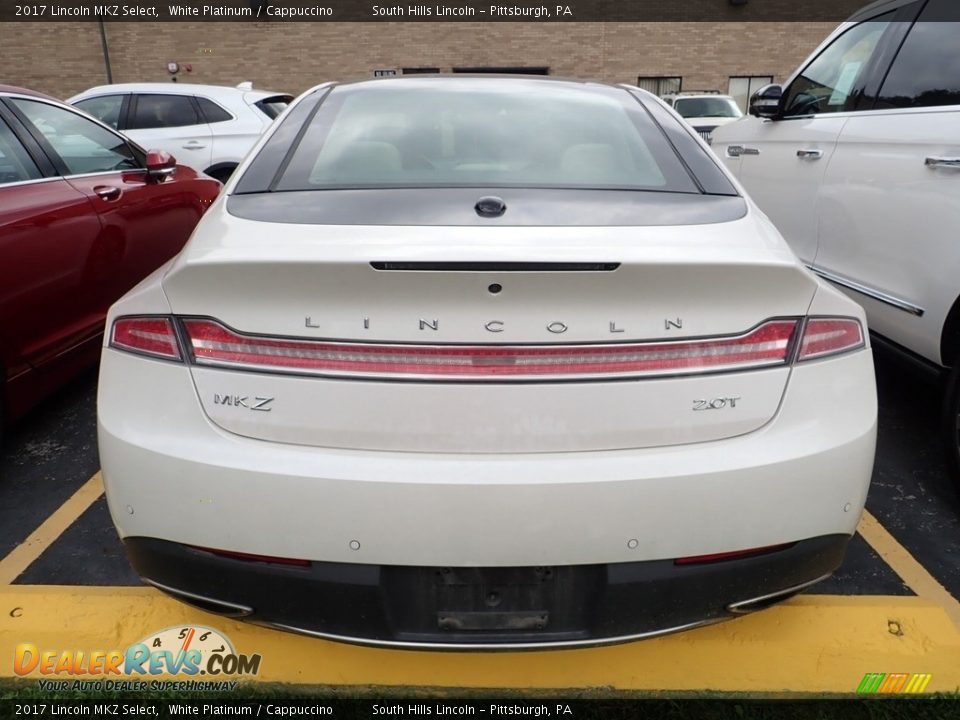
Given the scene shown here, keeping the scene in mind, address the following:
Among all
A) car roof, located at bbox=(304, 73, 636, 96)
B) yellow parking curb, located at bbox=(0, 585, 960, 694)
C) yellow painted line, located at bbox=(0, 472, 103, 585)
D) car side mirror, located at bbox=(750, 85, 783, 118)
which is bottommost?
yellow painted line, located at bbox=(0, 472, 103, 585)

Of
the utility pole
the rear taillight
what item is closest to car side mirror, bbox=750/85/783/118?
the rear taillight

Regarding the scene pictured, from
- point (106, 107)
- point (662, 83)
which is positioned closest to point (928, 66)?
point (106, 107)

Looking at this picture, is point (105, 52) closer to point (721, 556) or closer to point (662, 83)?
point (662, 83)

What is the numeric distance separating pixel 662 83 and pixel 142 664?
2161 centimetres

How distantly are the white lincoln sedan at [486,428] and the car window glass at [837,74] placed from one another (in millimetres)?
2533

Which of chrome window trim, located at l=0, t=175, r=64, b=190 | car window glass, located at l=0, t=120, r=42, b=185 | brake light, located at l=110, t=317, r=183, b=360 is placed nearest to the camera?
brake light, located at l=110, t=317, r=183, b=360

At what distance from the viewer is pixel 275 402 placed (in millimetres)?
1494

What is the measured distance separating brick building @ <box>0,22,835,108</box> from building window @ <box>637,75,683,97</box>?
0.47ft

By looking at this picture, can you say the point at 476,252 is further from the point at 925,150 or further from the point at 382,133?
the point at 925,150

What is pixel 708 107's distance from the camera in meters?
14.6

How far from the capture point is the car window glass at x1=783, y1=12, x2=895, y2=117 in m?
3.54

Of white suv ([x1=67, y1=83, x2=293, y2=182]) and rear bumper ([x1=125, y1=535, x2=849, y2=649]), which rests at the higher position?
rear bumper ([x1=125, y1=535, x2=849, y2=649])
